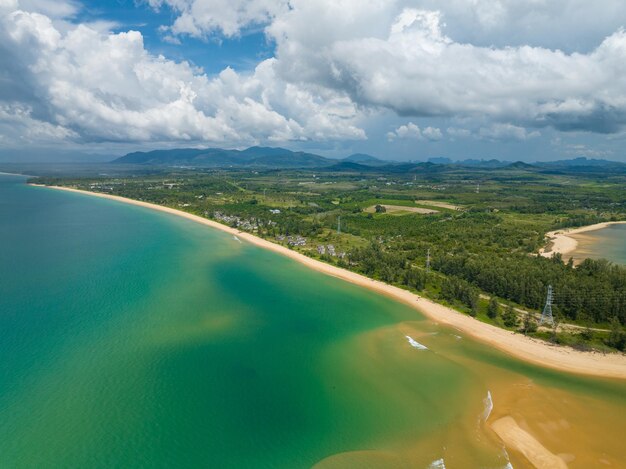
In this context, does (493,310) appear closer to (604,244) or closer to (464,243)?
(464,243)

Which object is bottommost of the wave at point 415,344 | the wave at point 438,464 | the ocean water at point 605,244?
the wave at point 438,464

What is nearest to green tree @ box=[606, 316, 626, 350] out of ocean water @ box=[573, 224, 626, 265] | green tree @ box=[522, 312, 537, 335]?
green tree @ box=[522, 312, 537, 335]

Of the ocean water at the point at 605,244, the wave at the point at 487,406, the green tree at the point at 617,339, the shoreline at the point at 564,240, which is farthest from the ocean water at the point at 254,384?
the ocean water at the point at 605,244

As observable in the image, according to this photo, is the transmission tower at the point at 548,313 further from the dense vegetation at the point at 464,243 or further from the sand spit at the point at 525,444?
the sand spit at the point at 525,444

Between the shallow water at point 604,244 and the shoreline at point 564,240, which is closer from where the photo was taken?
the shallow water at point 604,244

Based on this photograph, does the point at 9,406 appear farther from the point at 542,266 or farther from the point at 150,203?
the point at 150,203

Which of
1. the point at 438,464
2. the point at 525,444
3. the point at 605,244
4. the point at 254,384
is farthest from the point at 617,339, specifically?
the point at 605,244
